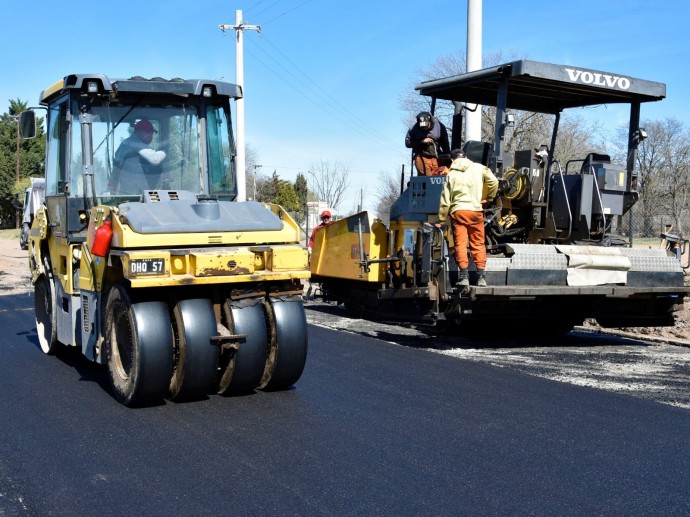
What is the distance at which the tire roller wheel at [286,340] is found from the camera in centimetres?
584

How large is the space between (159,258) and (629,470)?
3.11 meters

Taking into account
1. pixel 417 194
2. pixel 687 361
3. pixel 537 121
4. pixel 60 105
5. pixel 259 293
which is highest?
pixel 537 121

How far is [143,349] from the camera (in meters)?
5.33

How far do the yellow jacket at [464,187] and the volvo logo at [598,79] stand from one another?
1415mm

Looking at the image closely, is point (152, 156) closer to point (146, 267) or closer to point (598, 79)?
point (146, 267)

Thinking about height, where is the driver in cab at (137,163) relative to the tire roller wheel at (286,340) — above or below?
above

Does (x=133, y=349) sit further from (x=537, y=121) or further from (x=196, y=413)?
(x=537, y=121)

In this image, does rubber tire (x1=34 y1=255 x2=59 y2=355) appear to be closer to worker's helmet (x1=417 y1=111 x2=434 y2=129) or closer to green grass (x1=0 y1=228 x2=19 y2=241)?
worker's helmet (x1=417 y1=111 x2=434 y2=129)

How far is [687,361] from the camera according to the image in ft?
25.4

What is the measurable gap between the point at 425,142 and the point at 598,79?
198cm

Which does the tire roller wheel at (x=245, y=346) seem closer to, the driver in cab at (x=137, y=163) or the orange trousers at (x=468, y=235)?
the driver in cab at (x=137, y=163)

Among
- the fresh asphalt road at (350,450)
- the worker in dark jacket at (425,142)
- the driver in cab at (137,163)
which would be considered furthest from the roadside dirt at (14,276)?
the fresh asphalt road at (350,450)

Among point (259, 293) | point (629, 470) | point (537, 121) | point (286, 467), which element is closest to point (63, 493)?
point (286, 467)

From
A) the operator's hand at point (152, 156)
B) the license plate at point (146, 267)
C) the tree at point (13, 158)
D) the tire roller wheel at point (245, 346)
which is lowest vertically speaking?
the tire roller wheel at point (245, 346)
